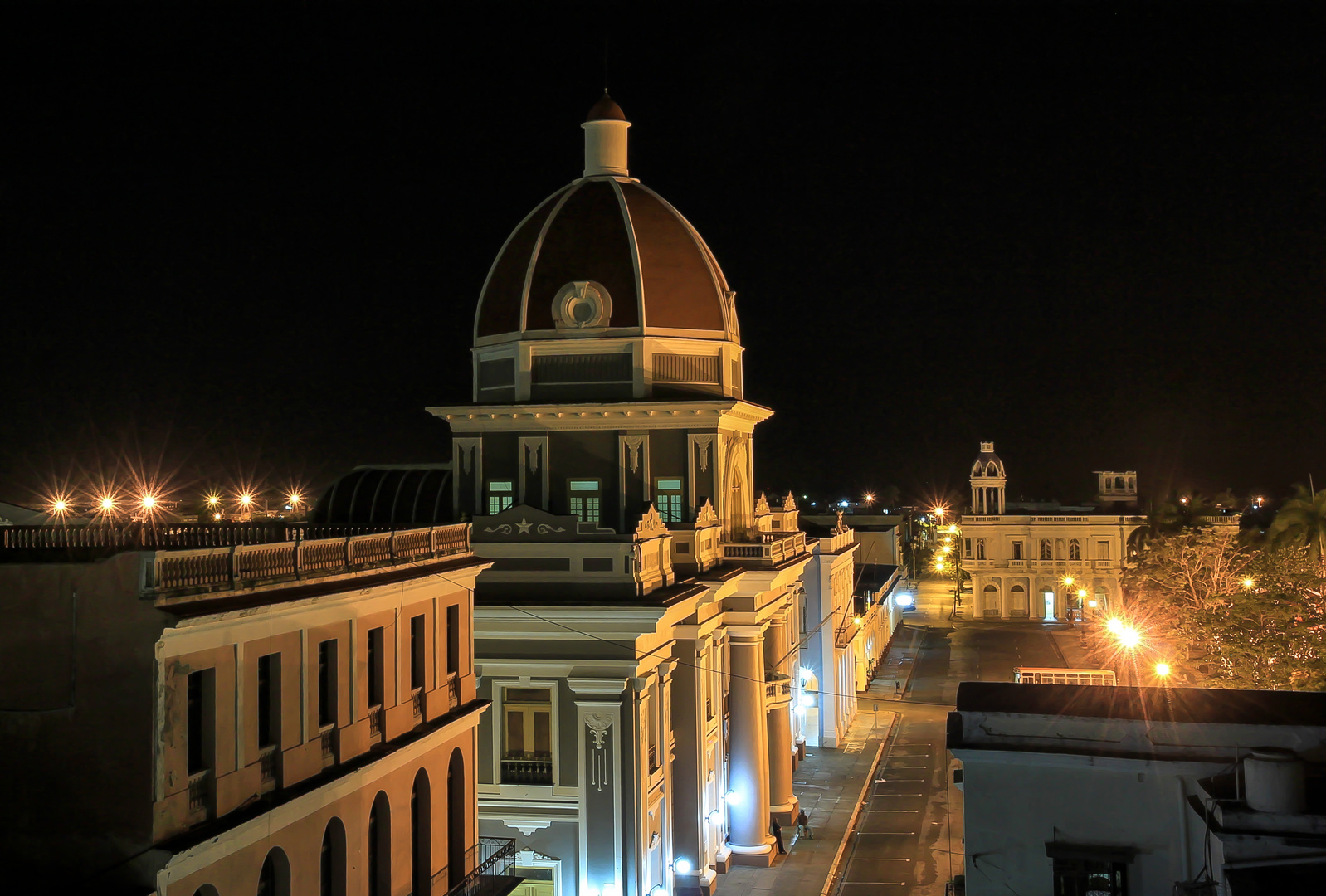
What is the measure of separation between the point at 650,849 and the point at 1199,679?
2247 centimetres

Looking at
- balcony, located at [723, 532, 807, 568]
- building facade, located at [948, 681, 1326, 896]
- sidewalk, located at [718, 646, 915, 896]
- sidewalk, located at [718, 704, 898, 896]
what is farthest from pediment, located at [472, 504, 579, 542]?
building facade, located at [948, 681, 1326, 896]

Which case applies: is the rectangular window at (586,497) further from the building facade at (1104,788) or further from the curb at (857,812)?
the building facade at (1104,788)

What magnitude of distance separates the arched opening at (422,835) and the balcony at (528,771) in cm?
741

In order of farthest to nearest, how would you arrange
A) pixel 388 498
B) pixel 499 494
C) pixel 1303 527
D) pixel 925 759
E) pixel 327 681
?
pixel 1303 527, pixel 925 759, pixel 388 498, pixel 499 494, pixel 327 681

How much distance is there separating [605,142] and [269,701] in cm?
3006

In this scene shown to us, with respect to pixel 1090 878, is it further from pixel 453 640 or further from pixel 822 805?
pixel 822 805

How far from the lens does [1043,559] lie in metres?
105

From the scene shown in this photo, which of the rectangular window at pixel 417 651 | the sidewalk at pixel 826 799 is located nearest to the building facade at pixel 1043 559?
the sidewalk at pixel 826 799

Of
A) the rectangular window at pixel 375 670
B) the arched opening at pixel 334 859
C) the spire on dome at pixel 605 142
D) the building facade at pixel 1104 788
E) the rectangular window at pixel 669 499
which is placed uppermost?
the spire on dome at pixel 605 142

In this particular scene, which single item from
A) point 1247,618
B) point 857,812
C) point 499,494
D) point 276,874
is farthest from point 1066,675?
point 276,874

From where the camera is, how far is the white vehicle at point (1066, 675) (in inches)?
1436

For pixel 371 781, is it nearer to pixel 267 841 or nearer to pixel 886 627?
pixel 267 841

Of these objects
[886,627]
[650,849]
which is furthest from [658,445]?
[886,627]

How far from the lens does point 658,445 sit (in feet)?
127
